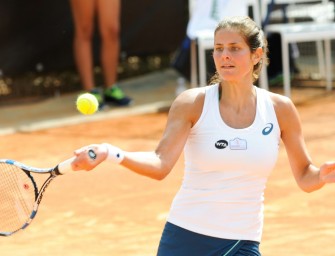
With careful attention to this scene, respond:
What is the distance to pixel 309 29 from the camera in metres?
8.66

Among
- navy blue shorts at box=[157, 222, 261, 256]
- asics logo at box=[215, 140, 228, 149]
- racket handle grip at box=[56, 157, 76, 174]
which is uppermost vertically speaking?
racket handle grip at box=[56, 157, 76, 174]

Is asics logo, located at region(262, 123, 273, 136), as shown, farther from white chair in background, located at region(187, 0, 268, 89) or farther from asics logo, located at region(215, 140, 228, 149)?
white chair in background, located at region(187, 0, 268, 89)

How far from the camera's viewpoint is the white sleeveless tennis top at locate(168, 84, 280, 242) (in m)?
2.90

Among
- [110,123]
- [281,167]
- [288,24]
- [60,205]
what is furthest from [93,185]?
[288,24]

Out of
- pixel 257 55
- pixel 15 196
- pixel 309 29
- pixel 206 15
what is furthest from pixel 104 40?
pixel 257 55

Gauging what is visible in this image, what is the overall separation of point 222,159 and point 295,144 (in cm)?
33

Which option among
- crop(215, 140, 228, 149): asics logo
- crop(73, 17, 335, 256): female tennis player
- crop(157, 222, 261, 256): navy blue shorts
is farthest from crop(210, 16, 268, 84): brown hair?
crop(157, 222, 261, 256): navy blue shorts

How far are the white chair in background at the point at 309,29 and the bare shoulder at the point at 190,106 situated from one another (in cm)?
555

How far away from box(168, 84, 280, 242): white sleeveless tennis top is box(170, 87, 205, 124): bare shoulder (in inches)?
0.7

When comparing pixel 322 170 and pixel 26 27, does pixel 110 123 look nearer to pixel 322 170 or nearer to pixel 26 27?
pixel 26 27

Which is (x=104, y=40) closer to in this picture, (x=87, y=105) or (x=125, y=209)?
(x=125, y=209)

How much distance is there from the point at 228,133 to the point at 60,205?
8.48 ft

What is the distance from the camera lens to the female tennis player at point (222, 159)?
2.91 metres

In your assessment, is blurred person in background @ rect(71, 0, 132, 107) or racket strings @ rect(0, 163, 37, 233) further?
blurred person in background @ rect(71, 0, 132, 107)
